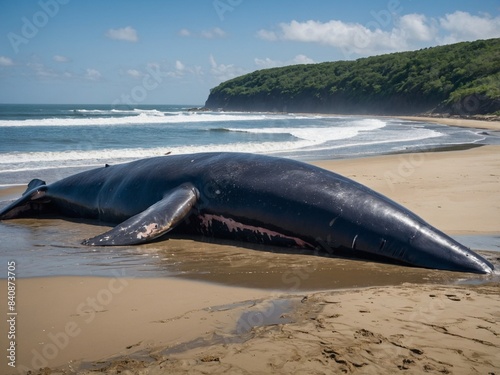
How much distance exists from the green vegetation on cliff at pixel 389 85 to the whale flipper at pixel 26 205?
167ft

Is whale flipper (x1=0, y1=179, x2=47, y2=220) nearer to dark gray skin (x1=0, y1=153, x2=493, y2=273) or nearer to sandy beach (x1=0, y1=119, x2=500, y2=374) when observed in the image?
dark gray skin (x1=0, y1=153, x2=493, y2=273)

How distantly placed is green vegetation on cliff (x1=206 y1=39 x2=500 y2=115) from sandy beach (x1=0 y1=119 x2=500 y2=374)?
52.6 m

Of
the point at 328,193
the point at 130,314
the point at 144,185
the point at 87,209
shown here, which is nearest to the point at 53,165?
the point at 87,209

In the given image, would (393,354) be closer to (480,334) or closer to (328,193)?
(480,334)

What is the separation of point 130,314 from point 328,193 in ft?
9.84

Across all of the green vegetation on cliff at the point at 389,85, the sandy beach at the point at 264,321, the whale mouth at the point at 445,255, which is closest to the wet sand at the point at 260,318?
the sandy beach at the point at 264,321

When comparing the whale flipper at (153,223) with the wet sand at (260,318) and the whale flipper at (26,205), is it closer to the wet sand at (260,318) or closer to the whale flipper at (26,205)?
the wet sand at (260,318)

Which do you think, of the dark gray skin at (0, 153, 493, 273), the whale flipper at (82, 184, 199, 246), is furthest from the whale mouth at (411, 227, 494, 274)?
the whale flipper at (82, 184, 199, 246)

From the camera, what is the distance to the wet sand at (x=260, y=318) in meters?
3.30

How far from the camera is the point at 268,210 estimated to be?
21.7 feet

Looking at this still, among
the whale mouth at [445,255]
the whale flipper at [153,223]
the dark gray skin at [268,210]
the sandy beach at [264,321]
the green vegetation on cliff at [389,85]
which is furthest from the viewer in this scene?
the green vegetation on cliff at [389,85]

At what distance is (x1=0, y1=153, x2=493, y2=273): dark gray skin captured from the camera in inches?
227

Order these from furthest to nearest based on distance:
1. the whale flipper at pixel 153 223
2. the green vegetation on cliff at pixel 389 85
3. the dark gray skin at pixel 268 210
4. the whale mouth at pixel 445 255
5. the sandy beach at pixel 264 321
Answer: the green vegetation on cliff at pixel 389 85
the whale flipper at pixel 153 223
the dark gray skin at pixel 268 210
the whale mouth at pixel 445 255
the sandy beach at pixel 264 321

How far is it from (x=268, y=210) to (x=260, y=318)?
265 centimetres
